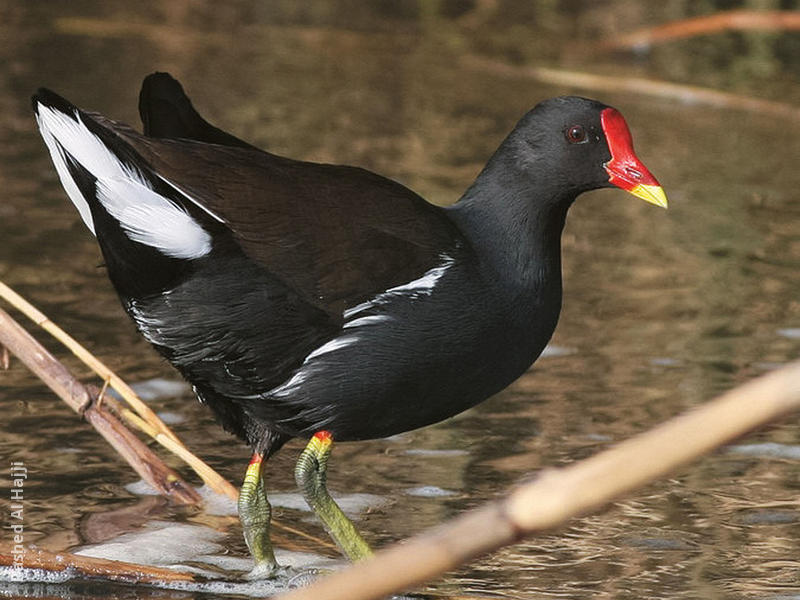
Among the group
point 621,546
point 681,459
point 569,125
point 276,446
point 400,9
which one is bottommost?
point 621,546

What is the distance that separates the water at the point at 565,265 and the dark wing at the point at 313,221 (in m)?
0.68

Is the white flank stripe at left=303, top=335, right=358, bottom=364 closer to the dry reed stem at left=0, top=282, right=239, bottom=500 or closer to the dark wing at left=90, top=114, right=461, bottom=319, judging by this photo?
the dark wing at left=90, top=114, right=461, bottom=319

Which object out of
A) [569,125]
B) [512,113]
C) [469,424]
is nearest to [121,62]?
[512,113]

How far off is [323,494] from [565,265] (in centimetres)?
247

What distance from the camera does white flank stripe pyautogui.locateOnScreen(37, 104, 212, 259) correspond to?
296 cm

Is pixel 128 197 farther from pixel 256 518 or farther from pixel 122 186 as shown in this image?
pixel 256 518

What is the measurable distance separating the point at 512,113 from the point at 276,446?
461 cm

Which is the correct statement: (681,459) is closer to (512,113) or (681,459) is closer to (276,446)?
(276,446)

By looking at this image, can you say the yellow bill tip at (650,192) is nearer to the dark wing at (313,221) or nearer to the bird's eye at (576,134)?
the bird's eye at (576,134)

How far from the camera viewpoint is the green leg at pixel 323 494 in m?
3.22

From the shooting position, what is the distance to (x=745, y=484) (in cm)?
382

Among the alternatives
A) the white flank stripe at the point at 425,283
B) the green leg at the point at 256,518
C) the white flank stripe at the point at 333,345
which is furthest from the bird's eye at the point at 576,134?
→ the green leg at the point at 256,518

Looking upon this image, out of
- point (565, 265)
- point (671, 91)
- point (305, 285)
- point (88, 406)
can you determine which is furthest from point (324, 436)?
point (671, 91)

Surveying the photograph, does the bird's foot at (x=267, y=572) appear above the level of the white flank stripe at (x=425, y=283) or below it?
below
